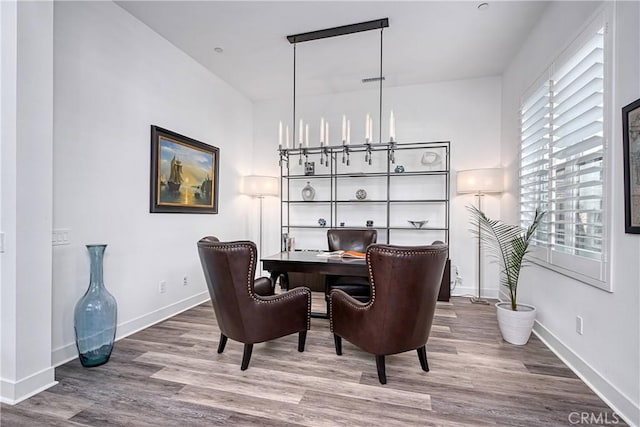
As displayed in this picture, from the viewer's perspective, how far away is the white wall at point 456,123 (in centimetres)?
438

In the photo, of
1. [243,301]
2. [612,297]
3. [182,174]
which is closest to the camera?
[612,297]

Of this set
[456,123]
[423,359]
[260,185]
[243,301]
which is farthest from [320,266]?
[456,123]

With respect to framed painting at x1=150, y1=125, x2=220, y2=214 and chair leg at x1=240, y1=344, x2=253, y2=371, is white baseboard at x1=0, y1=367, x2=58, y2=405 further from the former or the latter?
framed painting at x1=150, y1=125, x2=220, y2=214

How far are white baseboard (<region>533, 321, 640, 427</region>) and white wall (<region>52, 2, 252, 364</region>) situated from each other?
372 centimetres

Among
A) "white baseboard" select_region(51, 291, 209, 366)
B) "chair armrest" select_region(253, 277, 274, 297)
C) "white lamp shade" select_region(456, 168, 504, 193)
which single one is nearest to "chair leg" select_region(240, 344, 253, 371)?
"chair armrest" select_region(253, 277, 274, 297)

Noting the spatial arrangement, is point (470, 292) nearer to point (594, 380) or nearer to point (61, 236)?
point (594, 380)

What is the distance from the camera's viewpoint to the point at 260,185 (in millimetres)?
4844

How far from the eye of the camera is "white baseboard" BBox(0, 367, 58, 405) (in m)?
1.89

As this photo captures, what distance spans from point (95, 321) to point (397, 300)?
2.22m

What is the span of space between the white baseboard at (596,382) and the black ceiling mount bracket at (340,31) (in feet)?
10.6

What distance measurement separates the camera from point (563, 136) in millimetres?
2510

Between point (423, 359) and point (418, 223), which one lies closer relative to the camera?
point (423, 359)

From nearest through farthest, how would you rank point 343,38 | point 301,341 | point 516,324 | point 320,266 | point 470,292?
point 301,341
point 516,324
point 320,266
point 343,38
point 470,292

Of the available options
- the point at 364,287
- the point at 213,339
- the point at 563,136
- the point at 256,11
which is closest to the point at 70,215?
the point at 213,339
